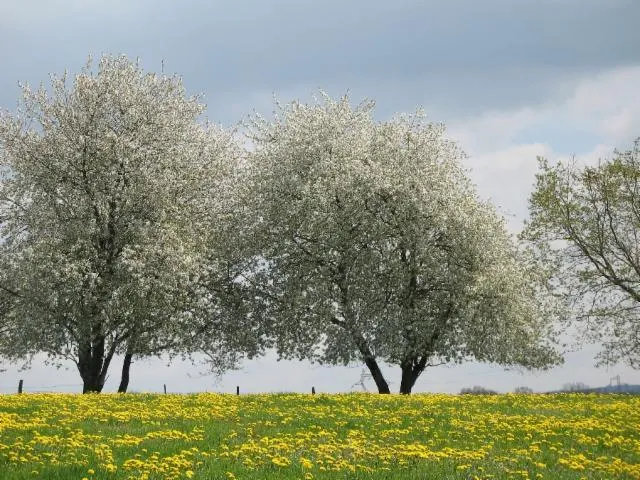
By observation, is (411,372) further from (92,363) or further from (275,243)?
(92,363)

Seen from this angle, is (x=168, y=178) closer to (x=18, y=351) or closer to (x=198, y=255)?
(x=198, y=255)

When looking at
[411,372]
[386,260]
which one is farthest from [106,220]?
[411,372]

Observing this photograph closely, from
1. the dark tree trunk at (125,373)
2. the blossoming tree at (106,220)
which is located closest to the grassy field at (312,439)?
the blossoming tree at (106,220)

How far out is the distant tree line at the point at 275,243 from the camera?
40469mm

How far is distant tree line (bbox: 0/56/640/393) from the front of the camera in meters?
40.5

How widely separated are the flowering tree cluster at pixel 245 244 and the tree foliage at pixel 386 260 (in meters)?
0.10

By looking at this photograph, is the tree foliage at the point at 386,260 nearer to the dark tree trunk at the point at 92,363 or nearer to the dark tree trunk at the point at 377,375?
the dark tree trunk at the point at 377,375

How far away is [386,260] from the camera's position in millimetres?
42125

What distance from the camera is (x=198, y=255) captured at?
41344 mm

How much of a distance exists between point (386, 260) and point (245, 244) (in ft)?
29.4

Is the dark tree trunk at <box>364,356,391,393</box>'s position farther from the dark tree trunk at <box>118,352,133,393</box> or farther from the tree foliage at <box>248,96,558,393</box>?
the dark tree trunk at <box>118,352,133,393</box>

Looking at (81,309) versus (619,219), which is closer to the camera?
(81,309)

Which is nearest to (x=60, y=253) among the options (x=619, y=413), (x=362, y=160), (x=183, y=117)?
(x=183, y=117)

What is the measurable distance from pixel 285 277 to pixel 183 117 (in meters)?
11.9
